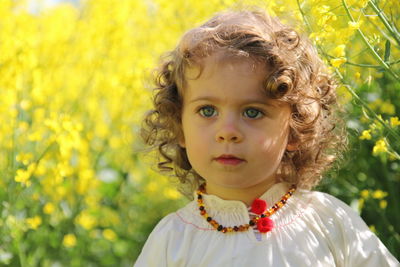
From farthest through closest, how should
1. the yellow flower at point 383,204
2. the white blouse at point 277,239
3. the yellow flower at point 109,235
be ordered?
the yellow flower at point 109,235 → the yellow flower at point 383,204 → the white blouse at point 277,239

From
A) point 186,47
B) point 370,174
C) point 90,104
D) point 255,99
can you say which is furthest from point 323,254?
point 90,104

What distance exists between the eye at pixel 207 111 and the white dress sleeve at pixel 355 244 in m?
0.45

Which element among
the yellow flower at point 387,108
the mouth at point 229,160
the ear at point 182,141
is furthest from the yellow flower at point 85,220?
the mouth at point 229,160

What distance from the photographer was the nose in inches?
81.4

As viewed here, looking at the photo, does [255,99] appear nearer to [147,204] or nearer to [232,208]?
[232,208]

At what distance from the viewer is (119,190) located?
4.17 metres

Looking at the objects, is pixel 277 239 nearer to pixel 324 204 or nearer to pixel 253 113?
pixel 324 204

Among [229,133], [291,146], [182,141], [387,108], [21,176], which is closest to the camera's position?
[229,133]

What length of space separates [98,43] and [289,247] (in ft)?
7.60

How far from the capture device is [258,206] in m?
2.24

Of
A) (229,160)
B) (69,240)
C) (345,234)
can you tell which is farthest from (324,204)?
(69,240)

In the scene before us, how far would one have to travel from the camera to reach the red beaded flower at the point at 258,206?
7.32 ft

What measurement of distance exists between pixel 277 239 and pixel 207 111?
1.34 feet

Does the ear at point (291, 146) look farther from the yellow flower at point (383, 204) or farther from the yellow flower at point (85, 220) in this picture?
the yellow flower at point (85, 220)
